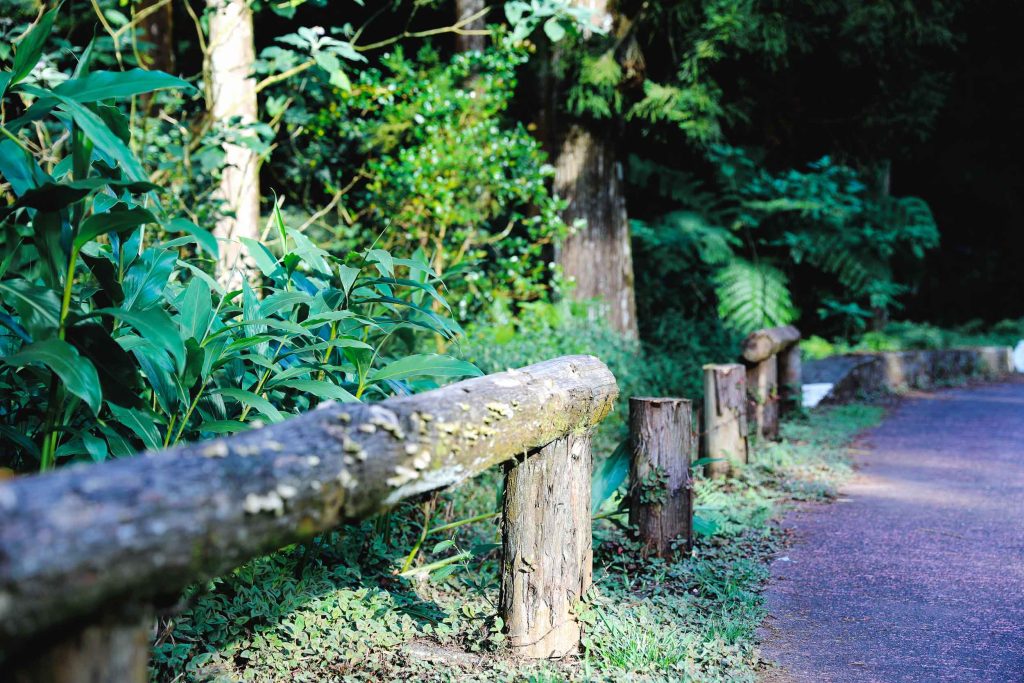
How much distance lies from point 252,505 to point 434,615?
183cm

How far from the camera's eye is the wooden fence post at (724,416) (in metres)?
5.58

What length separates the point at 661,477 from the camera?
3.92m

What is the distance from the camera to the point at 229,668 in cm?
287

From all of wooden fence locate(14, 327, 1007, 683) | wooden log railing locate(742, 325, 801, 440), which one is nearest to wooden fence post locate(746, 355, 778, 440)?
wooden log railing locate(742, 325, 801, 440)

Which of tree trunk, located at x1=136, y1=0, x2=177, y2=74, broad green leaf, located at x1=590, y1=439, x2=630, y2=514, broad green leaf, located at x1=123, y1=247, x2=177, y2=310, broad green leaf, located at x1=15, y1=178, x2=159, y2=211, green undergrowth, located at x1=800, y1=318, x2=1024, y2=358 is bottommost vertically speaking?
green undergrowth, located at x1=800, y1=318, x2=1024, y2=358

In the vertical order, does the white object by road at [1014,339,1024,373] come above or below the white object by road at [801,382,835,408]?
below

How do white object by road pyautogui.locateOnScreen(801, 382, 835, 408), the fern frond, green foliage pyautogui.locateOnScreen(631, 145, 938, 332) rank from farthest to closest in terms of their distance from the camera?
green foliage pyautogui.locateOnScreen(631, 145, 938, 332)
the fern frond
white object by road pyautogui.locateOnScreen(801, 382, 835, 408)

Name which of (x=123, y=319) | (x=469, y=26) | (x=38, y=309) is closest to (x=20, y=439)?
(x=38, y=309)

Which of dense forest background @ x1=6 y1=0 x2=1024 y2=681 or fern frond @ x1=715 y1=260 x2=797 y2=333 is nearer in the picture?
dense forest background @ x1=6 y1=0 x2=1024 y2=681

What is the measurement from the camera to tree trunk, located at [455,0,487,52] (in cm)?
852

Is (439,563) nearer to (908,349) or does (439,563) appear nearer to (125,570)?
(125,570)

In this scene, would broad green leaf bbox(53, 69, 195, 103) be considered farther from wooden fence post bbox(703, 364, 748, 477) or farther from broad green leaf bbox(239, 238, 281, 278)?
wooden fence post bbox(703, 364, 748, 477)

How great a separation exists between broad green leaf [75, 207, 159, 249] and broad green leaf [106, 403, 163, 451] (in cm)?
55

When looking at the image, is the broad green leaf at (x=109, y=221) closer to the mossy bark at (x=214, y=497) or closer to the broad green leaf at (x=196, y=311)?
the broad green leaf at (x=196, y=311)
